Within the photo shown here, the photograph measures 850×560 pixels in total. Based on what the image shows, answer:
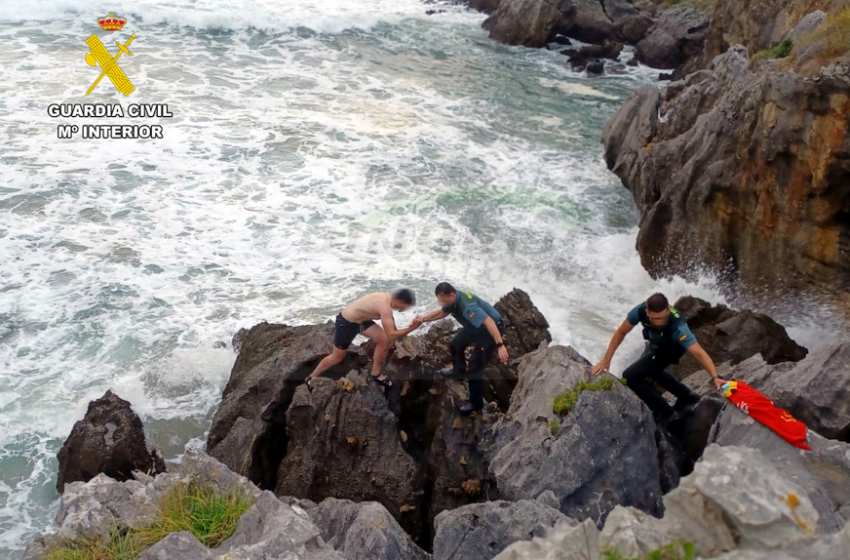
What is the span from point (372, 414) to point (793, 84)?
29.3ft

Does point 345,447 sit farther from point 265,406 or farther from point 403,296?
point 403,296

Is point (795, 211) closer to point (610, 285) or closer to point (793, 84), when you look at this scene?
point (793, 84)

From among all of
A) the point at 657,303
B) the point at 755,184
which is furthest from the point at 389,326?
the point at 755,184

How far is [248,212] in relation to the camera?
18.3 m

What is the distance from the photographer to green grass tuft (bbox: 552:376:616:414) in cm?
788

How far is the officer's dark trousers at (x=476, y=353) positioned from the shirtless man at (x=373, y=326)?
0.61 meters

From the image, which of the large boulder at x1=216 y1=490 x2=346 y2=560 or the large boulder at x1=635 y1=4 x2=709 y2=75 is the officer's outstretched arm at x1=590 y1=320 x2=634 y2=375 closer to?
the large boulder at x1=216 y1=490 x2=346 y2=560

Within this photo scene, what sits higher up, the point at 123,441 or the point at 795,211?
the point at 795,211

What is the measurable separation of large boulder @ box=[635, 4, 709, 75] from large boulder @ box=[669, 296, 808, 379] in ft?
72.5

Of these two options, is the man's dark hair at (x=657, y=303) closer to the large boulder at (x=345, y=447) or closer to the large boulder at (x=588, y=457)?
the large boulder at (x=588, y=457)

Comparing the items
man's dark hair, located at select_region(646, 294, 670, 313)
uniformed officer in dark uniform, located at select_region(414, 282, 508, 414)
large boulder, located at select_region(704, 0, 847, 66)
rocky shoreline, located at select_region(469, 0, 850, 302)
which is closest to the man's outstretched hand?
man's dark hair, located at select_region(646, 294, 670, 313)

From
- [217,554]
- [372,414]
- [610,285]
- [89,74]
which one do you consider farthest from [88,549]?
[89,74]

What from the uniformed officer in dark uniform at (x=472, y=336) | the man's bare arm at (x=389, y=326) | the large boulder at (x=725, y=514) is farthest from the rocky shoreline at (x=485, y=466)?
the man's bare arm at (x=389, y=326)

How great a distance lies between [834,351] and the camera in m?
8.37
